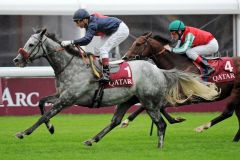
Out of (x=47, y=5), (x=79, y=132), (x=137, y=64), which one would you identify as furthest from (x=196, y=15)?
(x=137, y=64)

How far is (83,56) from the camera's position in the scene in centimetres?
1282

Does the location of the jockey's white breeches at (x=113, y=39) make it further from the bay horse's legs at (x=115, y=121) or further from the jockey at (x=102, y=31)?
the bay horse's legs at (x=115, y=121)

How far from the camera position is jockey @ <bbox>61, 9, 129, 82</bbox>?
12.7m

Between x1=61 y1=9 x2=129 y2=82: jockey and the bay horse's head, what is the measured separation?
97 cm

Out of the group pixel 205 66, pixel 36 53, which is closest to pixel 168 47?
pixel 205 66

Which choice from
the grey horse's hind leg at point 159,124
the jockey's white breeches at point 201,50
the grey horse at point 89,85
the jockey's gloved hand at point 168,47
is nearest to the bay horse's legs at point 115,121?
the grey horse at point 89,85

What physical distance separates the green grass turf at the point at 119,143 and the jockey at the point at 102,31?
1221 mm

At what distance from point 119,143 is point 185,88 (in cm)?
138

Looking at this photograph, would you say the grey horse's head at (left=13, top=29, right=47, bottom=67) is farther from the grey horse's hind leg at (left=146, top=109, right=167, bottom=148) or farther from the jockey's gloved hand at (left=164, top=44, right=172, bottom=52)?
the jockey's gloved hand at (left=164, top=44, right=172, bottom=52)

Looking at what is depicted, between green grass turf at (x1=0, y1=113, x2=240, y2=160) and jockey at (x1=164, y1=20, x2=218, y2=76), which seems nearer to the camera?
green grass turf at (x1=0, y1=113, x2=240, y2=160)

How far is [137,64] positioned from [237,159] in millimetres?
2420

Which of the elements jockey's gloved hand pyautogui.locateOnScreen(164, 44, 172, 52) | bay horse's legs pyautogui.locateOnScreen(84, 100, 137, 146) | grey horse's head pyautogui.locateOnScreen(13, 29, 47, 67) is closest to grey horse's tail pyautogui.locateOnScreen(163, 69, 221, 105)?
bay horse's legs pyautogui.locateOnScreen(84, 100, 137, 146)

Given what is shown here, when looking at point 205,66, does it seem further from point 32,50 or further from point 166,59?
point 32,50

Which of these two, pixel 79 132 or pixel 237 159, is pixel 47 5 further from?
pixel 237 159
